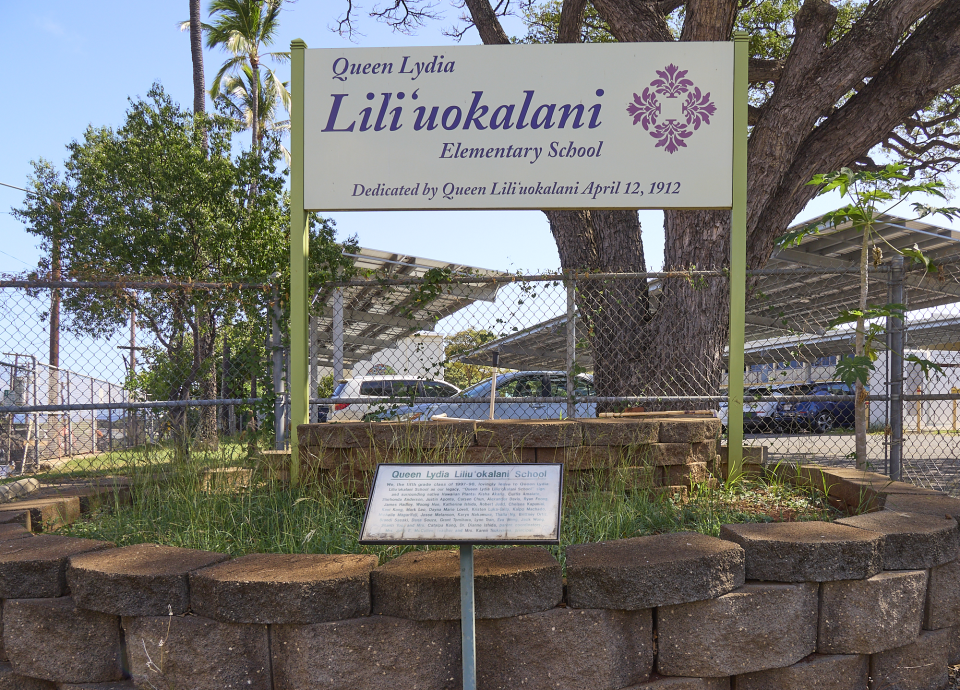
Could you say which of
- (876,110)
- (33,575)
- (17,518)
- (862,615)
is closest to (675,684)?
(862,615)

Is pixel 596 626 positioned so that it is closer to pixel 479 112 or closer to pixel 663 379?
pixel 479 112

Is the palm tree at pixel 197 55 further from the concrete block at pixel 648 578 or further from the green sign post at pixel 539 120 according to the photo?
the concrete block at pixel 648 578

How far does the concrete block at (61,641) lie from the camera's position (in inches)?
103

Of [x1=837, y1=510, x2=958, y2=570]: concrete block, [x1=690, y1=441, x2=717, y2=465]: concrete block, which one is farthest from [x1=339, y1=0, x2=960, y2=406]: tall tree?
[x1=837, y1=510, x2=958, y2=570]: concrete block

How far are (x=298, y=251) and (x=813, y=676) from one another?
386cm

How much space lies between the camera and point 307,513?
3688 mm

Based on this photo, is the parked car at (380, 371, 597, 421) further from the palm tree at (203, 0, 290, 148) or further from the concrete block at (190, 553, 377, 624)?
the palm tree at (203, 0, 290, 148)

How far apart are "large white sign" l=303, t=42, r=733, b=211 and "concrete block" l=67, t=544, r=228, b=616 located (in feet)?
9.11

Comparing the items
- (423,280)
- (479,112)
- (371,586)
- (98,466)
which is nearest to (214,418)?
(98,466)

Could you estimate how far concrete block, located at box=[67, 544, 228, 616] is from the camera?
2484 mm

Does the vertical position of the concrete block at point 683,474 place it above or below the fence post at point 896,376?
below

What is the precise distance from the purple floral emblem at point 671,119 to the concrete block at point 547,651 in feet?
10.9

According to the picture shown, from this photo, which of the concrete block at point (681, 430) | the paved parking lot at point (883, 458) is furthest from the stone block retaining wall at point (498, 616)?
the paved parking lot at point (883, 458)

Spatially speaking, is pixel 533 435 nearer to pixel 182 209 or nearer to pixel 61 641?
pixel 61 641
